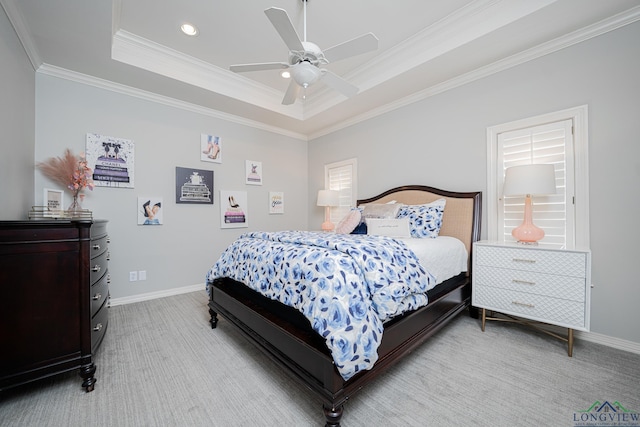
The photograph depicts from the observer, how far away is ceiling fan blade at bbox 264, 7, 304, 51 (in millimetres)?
1561

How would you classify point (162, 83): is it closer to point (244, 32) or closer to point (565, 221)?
point (244, 32)

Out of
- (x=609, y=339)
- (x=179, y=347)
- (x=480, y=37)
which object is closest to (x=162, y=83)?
(x=179, y=347)

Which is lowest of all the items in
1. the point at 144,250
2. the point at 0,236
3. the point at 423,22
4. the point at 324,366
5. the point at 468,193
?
the point at 324,366

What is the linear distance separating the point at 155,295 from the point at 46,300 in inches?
78.1

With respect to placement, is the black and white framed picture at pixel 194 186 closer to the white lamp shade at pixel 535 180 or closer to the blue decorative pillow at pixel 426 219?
the blue decorative pillow at pixel 426 219

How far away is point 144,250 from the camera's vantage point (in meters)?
3.24

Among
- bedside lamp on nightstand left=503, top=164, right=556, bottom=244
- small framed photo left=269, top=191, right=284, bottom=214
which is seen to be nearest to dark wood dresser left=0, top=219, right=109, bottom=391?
small framed photo left=269, top=191, right=284, bottom=214

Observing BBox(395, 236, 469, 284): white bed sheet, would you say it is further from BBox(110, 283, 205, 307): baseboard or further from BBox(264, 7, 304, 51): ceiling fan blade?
BBox(110, 283, 205, 307): baseboard

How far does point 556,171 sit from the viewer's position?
234 cm

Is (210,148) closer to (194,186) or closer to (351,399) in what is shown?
(194,186)

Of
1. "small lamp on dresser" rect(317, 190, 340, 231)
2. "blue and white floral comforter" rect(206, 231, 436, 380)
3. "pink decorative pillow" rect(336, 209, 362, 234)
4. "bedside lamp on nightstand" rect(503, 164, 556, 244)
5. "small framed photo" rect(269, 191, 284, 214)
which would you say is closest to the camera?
"blue and white floral comforter" rect(206, 231, 436, 380)

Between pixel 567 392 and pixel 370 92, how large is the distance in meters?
3.30

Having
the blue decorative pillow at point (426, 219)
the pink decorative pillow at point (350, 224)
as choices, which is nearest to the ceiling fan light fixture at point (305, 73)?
the pink decorative pillow at point (350, 224)

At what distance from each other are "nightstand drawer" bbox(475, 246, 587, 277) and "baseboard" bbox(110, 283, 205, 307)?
11.7 feet
